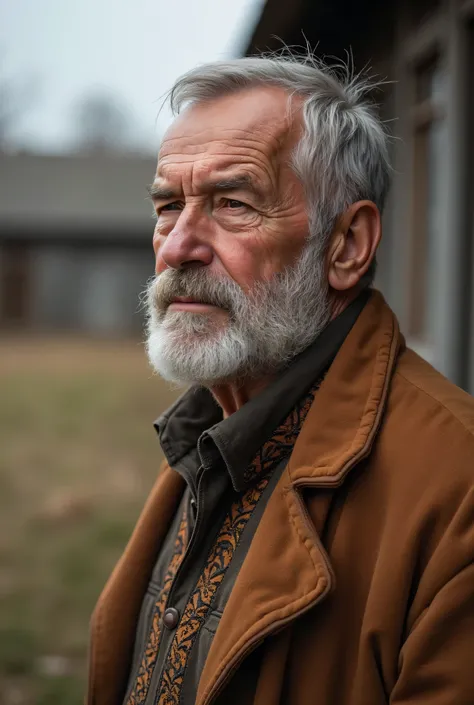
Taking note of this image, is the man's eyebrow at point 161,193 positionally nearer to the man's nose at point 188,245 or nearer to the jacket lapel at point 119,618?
the man's nose at point 188,245

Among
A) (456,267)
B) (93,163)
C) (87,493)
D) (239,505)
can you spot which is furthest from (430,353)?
(93,163)

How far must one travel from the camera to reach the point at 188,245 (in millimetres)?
1920

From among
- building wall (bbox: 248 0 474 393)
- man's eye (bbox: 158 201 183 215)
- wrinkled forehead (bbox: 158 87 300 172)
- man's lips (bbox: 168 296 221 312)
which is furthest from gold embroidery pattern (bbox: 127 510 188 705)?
building wall (bbox: 248 0 474 393)

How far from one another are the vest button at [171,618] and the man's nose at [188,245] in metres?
0.77

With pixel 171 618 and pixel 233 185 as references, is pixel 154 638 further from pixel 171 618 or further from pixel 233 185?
pixel 233 185

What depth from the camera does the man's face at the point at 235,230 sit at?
1.91 m

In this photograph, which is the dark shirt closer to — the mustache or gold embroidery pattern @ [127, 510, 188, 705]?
gold embroidery pattern @ [127, 510, 188, 705]

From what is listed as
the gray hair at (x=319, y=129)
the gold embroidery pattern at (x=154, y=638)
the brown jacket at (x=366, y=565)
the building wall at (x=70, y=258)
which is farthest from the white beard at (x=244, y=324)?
the building wall at (x=70, y=258)

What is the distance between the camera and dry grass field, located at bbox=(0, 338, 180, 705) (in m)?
4.26

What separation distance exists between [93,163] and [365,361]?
26.4 m

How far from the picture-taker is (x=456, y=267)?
475 cm

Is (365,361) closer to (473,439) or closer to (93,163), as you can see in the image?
(473,439)

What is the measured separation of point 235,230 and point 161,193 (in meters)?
0.22

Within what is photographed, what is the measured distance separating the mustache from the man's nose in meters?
0.03
